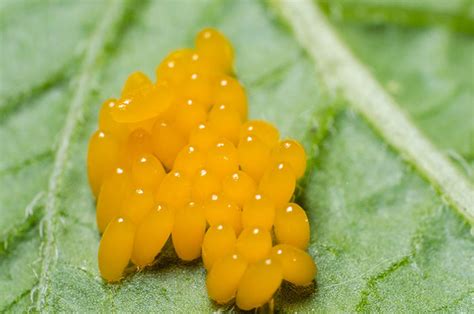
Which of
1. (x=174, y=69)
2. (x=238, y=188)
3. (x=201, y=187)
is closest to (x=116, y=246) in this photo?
(x=201, y=187)

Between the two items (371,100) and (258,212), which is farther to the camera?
(371,100)

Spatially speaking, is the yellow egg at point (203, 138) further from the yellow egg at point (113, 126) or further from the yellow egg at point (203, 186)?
the yellow egg at point (113, 126)

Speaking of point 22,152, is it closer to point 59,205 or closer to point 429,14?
point 59,205

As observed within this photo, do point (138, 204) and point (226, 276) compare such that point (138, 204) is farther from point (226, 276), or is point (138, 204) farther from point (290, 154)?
point (290, 154)

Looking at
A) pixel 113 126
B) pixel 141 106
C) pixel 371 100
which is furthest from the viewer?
pixel 371 100

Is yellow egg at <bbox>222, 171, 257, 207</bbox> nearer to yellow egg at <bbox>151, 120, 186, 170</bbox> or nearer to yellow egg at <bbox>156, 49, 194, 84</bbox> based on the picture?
yellow egg at <bbox>151, 120, 186, 170</bbox>

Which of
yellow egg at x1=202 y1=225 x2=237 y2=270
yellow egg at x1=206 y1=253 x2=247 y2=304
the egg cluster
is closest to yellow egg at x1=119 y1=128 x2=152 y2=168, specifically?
the egg cluster
